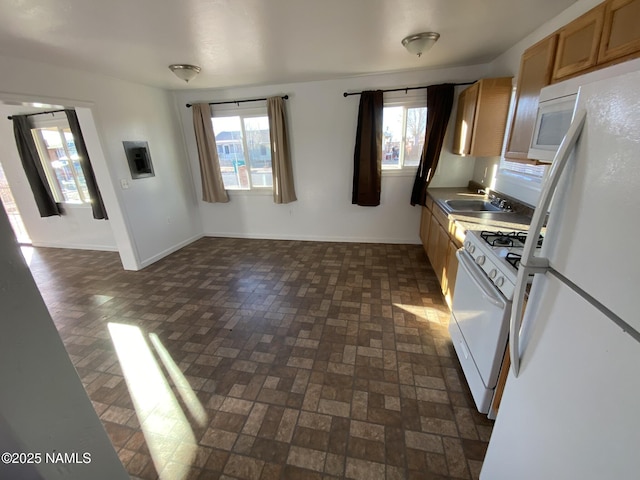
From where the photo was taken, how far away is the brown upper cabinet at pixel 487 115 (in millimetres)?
2639

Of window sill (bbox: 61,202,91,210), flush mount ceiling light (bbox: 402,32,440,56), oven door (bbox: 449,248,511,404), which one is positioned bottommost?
oven door (bbox: 449,248,511,404)

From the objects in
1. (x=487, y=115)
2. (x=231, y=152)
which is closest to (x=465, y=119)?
(x=487, y=115)

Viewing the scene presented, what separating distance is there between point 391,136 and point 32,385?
410 centimetres

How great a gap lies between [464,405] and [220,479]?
1482 millimetres

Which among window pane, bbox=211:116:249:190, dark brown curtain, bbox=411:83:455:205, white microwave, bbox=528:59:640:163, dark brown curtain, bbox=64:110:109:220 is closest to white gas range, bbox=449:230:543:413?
white microwave, bbox=528:59:640:163

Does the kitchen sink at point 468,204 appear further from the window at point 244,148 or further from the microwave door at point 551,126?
the window at point 244,148

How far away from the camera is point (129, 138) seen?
358 centimetres

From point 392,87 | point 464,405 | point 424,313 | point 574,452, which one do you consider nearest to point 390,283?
point 424,313

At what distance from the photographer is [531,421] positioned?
0.91 m

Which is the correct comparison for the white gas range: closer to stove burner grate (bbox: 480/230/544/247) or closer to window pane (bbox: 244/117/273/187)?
Result: stove burner grate (bbox: 480/230/544/247)

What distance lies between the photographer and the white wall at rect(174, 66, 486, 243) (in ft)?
12.2

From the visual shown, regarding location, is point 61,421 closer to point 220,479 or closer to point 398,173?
point 220,479

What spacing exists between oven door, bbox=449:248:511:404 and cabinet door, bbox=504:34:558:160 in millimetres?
949

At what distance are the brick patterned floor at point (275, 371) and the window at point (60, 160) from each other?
162 cm
